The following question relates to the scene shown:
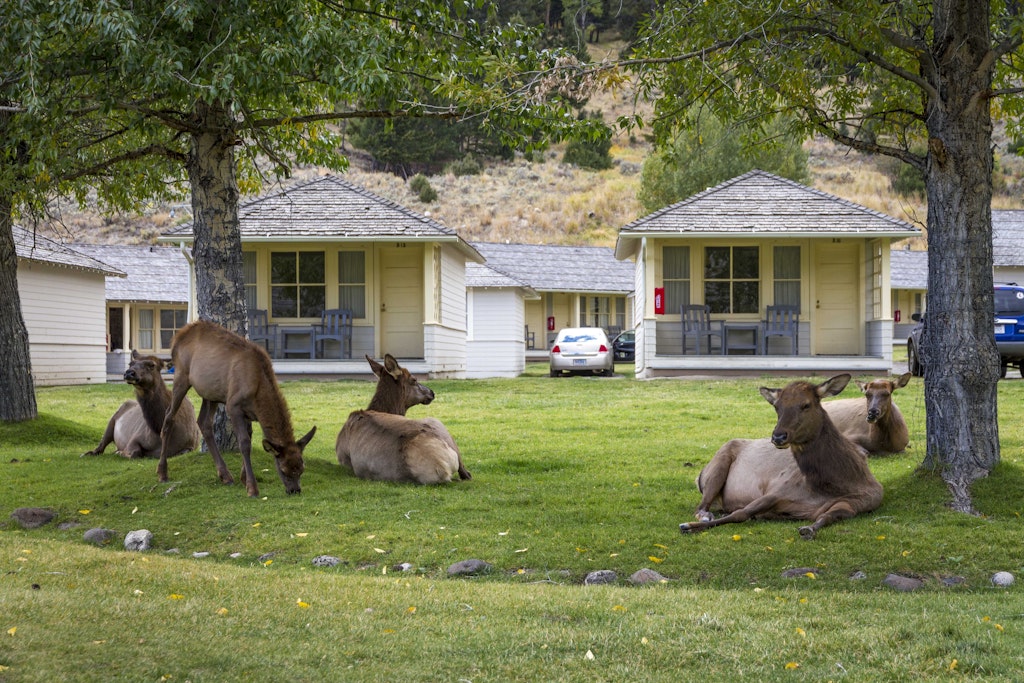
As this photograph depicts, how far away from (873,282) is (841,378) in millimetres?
19317

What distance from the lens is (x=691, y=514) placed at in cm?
904

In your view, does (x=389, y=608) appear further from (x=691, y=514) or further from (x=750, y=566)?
(x=691, y=514)

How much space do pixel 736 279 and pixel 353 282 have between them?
9.79 m

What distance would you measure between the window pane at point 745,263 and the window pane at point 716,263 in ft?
0.66

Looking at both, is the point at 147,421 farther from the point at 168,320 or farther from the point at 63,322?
the point at 168,320


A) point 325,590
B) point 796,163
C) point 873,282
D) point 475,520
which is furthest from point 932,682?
point 796,163

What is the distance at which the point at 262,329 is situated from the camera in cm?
2716

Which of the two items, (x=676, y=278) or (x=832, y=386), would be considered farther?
(x=676, y=278)

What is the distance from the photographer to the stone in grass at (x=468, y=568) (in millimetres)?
7488

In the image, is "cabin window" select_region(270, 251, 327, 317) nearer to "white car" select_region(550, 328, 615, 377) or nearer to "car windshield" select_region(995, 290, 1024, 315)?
"white car" select_region(550, 328, 615, 377)

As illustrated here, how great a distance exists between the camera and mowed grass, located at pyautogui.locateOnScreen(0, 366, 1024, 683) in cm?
500

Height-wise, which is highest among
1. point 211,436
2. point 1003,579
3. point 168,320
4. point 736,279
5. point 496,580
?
point 736,279

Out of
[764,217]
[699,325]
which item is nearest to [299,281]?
[699,325]

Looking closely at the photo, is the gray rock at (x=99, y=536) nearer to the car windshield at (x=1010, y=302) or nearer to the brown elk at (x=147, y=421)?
the brown elk at (x=147, y=421)
